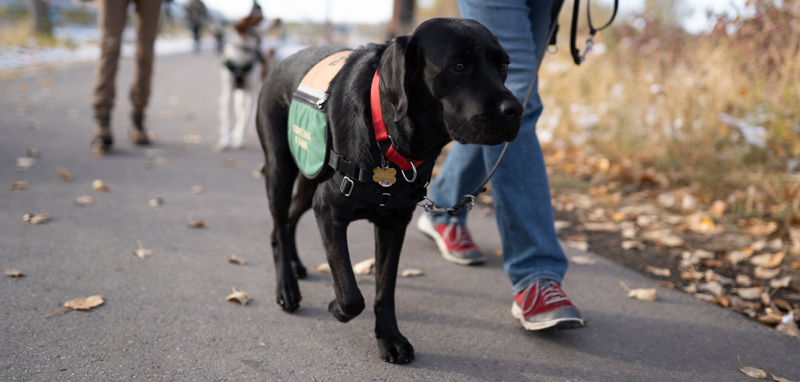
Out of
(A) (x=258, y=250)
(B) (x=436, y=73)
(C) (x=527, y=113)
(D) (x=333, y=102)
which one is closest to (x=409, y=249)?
(A) (x=258, y=250)

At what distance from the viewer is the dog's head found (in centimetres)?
185

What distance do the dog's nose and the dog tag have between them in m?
0.47

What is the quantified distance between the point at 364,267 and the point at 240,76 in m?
4.05

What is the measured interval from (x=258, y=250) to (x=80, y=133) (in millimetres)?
4200

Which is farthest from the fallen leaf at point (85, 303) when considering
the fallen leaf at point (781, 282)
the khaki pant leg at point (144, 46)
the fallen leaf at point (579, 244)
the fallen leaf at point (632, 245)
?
the khaki pant leg at point (144, 46)

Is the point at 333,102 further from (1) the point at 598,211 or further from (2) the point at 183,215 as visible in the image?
(1) the point at 598,211

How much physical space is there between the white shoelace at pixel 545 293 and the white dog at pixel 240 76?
4.69 meters

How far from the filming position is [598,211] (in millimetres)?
4531

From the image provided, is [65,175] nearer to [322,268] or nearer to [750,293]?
[322,268]

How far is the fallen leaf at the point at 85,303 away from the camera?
238 centimetres

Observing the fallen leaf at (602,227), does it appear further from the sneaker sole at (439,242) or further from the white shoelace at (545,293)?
the white shoelace at (545,293)

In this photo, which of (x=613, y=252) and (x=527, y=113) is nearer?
(x=527, y=113)

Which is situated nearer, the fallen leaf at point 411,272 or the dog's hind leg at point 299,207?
the dog's hind leg at point 299,207

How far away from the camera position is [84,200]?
394cm
